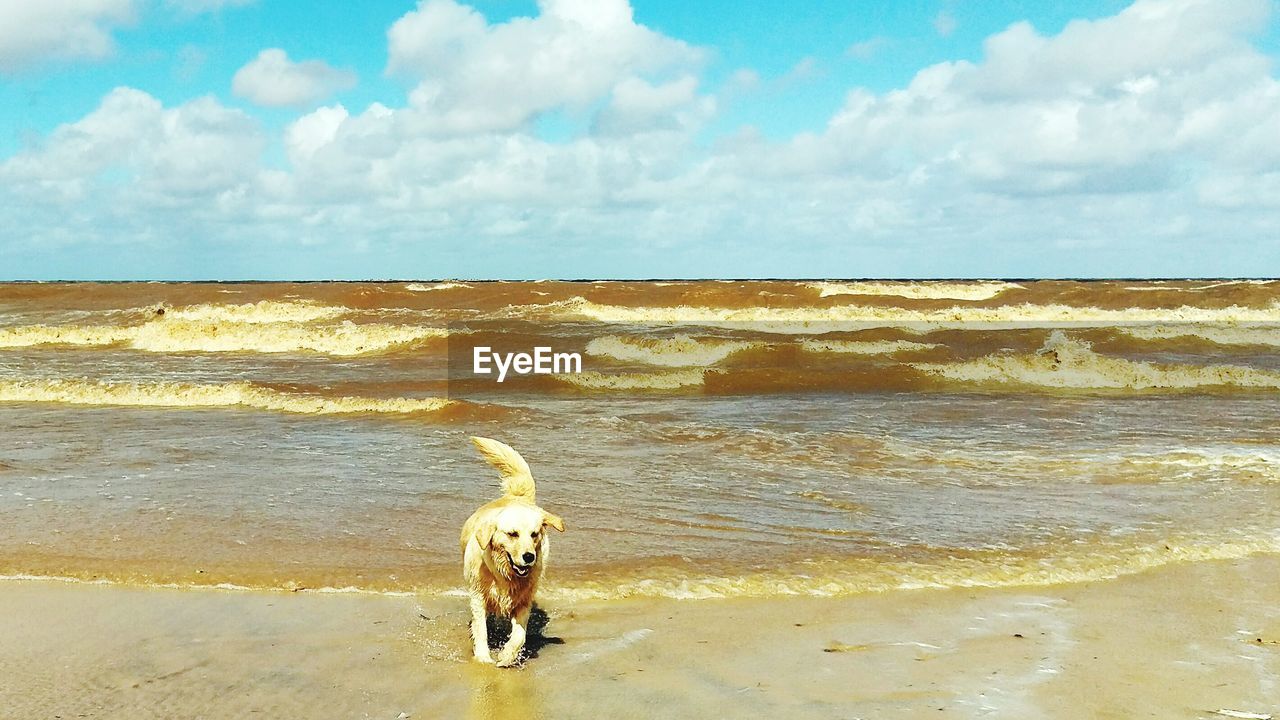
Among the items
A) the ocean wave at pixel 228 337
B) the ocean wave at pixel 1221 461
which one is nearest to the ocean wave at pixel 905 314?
the ocean wave at pixel 228 337

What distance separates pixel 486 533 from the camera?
4.94 metres

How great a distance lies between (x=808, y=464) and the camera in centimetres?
1084

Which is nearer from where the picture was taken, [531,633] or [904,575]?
[531,633]

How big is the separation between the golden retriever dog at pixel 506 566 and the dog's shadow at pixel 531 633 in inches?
7.5

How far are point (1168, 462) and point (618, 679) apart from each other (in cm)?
856

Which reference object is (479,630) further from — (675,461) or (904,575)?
(675,461)

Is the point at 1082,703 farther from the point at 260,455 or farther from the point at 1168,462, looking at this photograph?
the point at 260,455

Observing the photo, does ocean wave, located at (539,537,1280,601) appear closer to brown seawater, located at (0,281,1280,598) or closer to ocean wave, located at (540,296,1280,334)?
brown seawater, located at (0,281,1280,598)

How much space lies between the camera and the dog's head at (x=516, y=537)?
4668 millimetres

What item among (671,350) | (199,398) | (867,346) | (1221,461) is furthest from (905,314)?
(1221,461)

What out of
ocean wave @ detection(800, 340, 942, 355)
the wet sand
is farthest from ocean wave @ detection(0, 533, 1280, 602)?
ocean wave @ detection(800, 340, 942, 355)

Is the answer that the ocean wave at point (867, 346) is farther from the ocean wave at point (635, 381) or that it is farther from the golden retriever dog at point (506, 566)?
the golden retriever dog at point (506, 566)

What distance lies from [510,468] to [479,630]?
3.71 ft

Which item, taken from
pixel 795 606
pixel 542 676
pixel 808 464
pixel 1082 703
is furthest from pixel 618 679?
pixel 808 464
